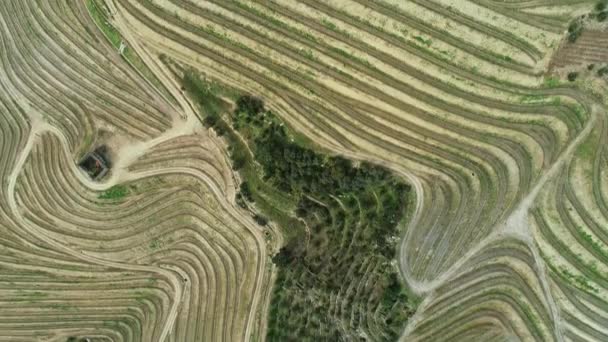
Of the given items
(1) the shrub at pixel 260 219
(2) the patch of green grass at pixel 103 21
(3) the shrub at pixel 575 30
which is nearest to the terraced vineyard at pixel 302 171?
(2) the patch of green grass at pixel 103 21

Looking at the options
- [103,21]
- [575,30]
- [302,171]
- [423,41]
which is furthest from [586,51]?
[103,21]

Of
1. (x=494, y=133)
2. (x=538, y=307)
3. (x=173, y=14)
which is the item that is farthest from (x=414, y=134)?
(x=173, y=14)

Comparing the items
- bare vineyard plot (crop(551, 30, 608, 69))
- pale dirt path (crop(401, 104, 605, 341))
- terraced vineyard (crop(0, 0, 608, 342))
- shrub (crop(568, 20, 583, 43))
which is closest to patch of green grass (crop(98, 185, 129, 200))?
terraced vineyard (crop(0, 0, 608, 342))

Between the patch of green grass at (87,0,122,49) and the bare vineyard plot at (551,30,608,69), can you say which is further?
the patch of green grass at (87,0,122,49)

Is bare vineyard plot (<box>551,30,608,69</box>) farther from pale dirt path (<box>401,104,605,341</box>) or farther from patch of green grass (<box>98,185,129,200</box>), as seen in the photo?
patch of green grass (<box>98,185,129,200</box>)

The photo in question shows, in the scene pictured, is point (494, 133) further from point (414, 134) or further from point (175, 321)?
point (175, 321)

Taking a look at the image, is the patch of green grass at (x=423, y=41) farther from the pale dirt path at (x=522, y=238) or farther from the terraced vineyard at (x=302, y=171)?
the pale dirt path at (x=522, y=238)
